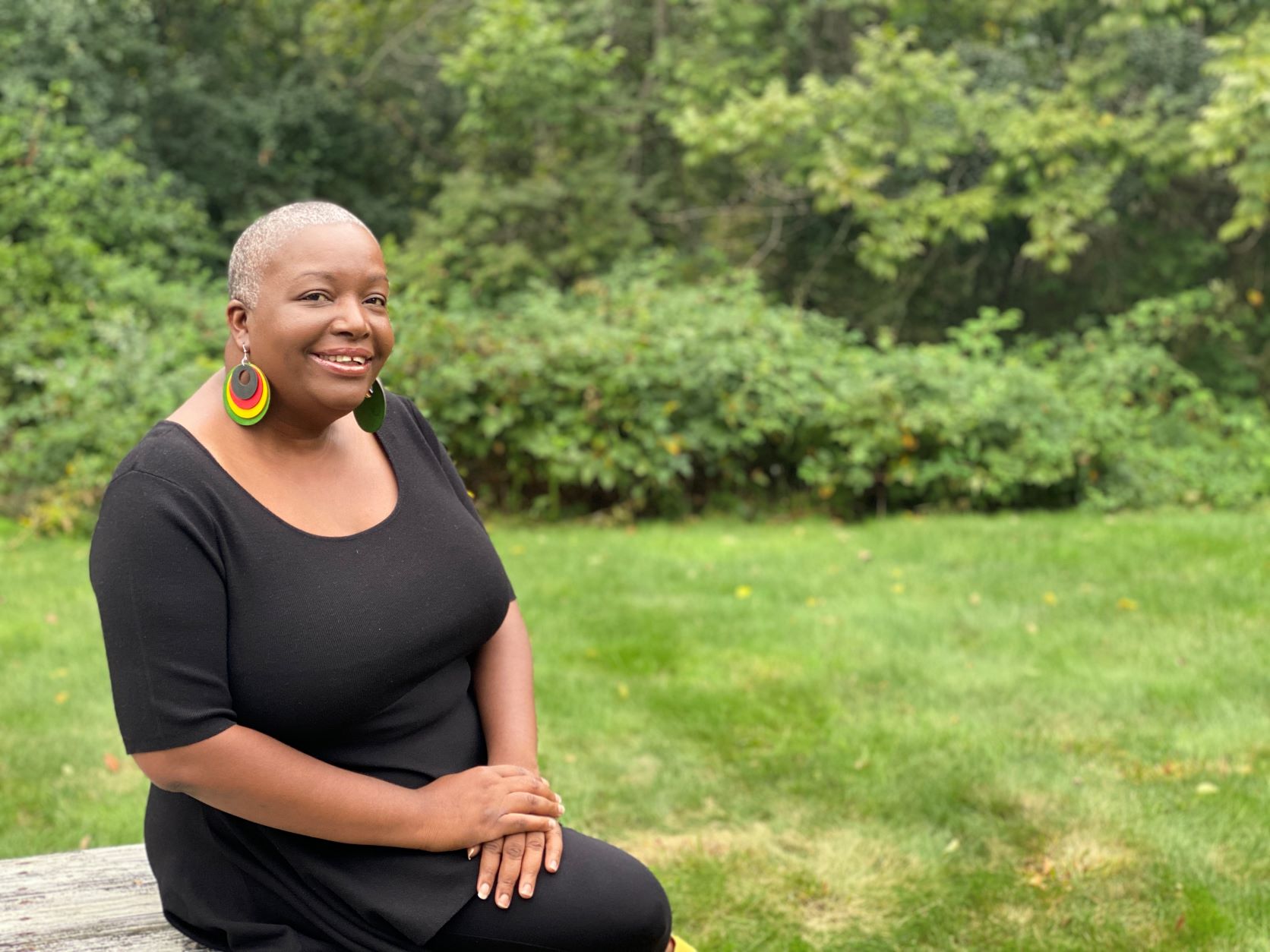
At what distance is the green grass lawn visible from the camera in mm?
3334

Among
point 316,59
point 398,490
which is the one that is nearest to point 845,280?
point 316,59

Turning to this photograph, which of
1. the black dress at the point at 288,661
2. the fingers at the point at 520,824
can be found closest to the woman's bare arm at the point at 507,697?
the black dress at the point at 288,661

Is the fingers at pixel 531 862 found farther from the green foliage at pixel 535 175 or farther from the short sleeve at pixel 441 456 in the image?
the green foliage at pixel 535 175

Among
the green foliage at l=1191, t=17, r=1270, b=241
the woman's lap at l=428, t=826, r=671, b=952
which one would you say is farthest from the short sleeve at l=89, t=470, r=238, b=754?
the green foliage at l=1191, t=17, r=1270, b=241

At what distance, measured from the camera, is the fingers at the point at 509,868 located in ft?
6.31

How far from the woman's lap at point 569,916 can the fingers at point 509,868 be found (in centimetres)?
2

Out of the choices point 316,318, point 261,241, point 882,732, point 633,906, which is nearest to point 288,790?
point 633,906

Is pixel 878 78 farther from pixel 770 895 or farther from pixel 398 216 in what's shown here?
pixel 770 895

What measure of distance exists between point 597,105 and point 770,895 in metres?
10.2

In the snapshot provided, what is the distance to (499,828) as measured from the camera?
1.96m

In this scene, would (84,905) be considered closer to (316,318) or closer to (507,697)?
(507,697)

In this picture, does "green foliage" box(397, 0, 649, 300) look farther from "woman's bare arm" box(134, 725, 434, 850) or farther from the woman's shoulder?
"woman's bare arm" box(134, 725, 434, 850)

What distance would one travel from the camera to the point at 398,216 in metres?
15.7

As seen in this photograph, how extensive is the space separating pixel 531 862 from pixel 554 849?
1.8 inches
